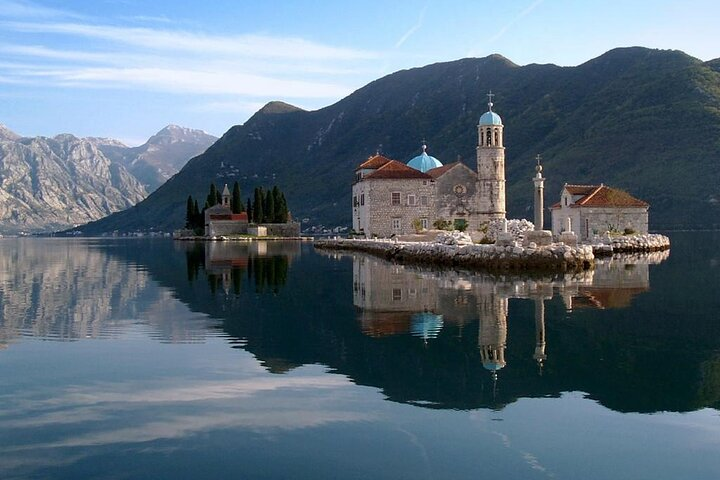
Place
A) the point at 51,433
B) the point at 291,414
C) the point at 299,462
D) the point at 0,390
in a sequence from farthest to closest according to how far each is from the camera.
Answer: the point at 0,390 < the point at 291,414 < the point at 51,433 < the point at 299,462

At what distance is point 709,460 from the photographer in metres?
9.28

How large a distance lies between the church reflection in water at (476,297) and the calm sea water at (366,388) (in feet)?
0.51

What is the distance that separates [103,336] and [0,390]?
6.02m

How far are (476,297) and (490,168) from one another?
48599mm

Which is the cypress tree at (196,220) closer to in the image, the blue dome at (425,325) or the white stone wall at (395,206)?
the white stone wall at (395,206)

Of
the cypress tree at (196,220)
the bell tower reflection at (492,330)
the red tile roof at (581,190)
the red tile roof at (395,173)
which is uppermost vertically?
the red tile roof at (395,173)

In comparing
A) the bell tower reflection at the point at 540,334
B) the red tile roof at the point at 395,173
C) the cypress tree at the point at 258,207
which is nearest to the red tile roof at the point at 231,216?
the cypress tree at the point at 258,207

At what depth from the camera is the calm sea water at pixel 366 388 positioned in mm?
9297

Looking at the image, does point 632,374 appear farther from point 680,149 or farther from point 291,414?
point 680,149

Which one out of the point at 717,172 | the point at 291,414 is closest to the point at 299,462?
the point at 291,414

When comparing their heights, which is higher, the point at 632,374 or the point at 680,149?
the point at 680,149

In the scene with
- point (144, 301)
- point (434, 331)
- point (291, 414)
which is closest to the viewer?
point (291, 414)

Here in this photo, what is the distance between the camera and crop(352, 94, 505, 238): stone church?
73.3 metres

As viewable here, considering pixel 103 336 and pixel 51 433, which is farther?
pixel 103 336
